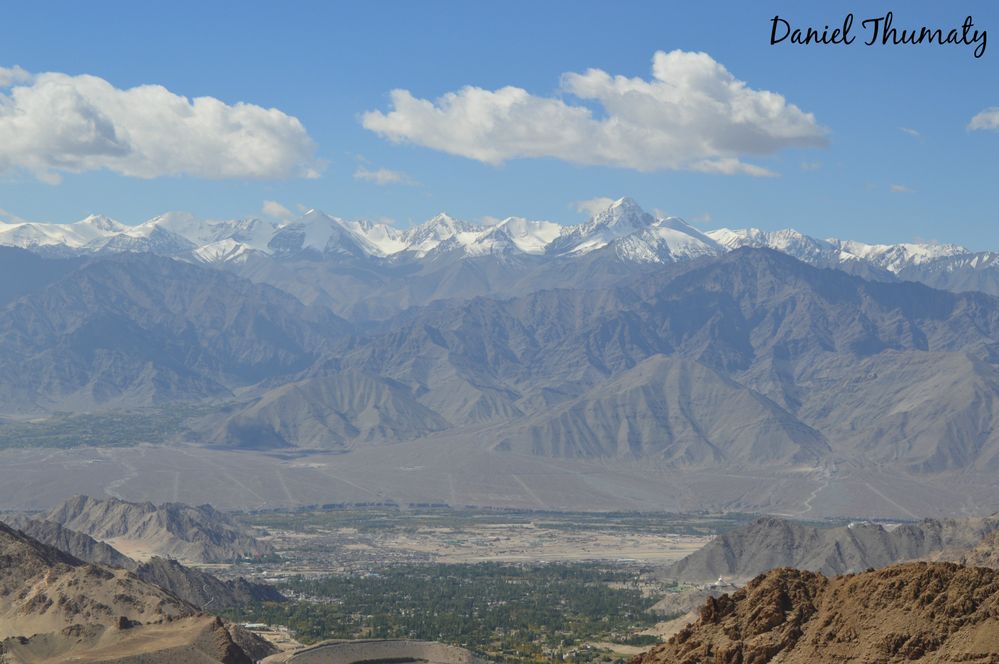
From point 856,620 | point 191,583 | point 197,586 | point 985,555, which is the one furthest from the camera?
point 197,586

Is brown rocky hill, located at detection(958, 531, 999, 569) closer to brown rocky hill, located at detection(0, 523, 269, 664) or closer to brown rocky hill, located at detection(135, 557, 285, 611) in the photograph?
brown rocky hill, located at detection(0, 523, 269, 664)

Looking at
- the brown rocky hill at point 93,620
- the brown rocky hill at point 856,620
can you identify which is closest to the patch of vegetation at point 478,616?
the brown rocky hill at point 93,620

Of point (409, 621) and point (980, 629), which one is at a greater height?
point (980, 629)

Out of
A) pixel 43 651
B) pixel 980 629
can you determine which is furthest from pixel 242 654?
pixel 980 629

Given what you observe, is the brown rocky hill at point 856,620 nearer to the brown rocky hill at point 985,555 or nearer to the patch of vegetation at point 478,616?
the patch of vegetation at point 478,616

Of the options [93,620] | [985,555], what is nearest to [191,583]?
[93,620]

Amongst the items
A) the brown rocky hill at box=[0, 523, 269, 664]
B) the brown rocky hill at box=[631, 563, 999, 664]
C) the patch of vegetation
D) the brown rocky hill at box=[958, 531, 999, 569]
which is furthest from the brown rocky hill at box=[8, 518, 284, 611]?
the brown rocky hill at box=[631, 563, 999, 664]

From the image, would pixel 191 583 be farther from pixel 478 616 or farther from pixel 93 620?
pixel 93 620

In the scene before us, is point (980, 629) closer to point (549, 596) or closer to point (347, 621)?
point (347, 621)
